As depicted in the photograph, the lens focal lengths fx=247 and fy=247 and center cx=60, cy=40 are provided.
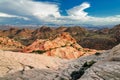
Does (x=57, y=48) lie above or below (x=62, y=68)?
below

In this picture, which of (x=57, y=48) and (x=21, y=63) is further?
(x=57, y=48)

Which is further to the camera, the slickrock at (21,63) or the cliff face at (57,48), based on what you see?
the cliff face at (57,48)

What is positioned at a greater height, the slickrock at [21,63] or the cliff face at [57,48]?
the slickrock at [21,63]

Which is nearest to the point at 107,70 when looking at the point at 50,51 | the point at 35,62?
the point at 35,62

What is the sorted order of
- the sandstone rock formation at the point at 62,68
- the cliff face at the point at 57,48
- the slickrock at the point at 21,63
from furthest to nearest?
the cliff face at the point at 57,48, the slickrock at the point at 21,63, the sandstone rock formation at the point at 62,68

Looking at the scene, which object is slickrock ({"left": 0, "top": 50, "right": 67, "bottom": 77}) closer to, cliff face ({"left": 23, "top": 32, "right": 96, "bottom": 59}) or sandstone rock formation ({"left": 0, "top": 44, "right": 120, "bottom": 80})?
sandstone rock formation ({"left": 0, "top": 44, "right": 120, "bottom": 80})

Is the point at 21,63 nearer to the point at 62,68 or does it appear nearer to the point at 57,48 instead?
the point at 62,68

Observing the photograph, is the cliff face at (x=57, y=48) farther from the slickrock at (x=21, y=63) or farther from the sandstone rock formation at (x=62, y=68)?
the sandstone rock formation at (x=62, y=68)

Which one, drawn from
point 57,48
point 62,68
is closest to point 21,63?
point 62,68

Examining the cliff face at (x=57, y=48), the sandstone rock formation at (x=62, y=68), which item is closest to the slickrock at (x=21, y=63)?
the sandstone rock formation at (x=62, y=68)

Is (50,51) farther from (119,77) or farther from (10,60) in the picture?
(119,77)

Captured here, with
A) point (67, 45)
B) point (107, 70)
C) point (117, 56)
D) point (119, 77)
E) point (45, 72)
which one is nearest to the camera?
point (119, 77)
